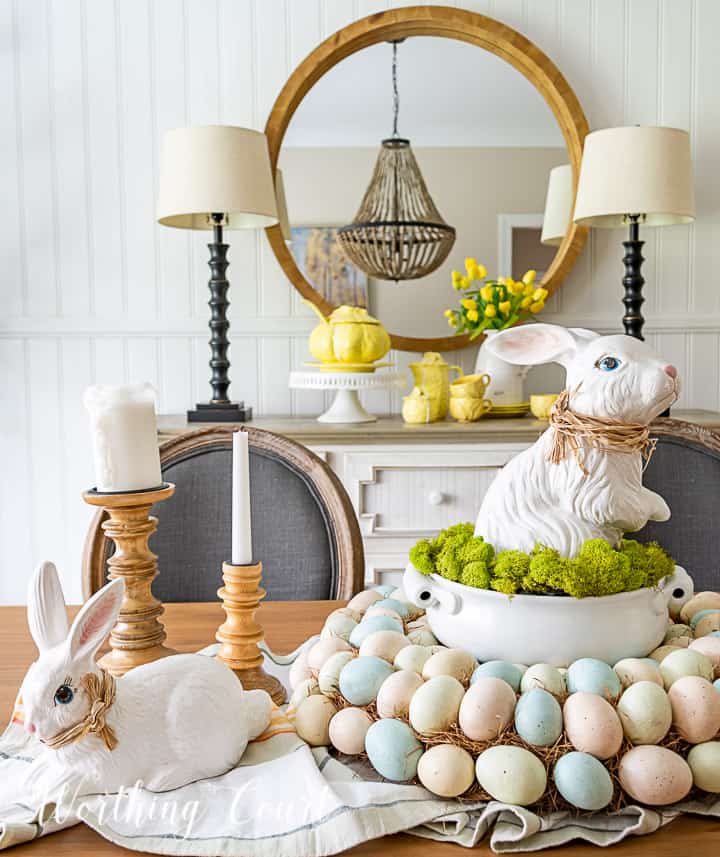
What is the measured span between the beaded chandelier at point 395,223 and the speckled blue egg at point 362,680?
2110mm

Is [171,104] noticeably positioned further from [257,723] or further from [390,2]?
[257,723]

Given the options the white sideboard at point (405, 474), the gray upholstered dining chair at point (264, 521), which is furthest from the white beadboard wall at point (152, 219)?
the gray upholstered dining chair at point (264, 521)

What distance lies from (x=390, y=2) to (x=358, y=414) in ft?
4.28

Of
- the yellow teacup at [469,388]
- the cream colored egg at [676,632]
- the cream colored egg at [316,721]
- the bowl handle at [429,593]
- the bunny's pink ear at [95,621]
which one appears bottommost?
the cream colored egg at [316,721]

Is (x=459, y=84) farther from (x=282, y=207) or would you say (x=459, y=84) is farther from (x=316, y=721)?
(x=316, y=721)

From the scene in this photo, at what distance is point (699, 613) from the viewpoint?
0.79 m

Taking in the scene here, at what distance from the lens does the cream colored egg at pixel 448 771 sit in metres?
0.57

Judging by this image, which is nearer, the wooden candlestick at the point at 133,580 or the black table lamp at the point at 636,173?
the wooden candlestick at the point at 133,580

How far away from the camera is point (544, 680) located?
62cm

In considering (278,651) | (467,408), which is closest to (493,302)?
(467,408)

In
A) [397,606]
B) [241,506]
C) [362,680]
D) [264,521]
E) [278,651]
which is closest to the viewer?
[362,680]

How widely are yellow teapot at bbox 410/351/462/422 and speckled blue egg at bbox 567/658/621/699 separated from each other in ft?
5.95

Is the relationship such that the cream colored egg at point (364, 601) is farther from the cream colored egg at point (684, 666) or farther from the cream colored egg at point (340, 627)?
the cream colored egg at point (684, 666)

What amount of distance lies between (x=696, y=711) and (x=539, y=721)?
0.36 ft
